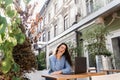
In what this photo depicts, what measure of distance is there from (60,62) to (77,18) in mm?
7844

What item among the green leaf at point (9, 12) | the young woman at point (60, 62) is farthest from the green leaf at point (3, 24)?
the young woman at point (60, 62)

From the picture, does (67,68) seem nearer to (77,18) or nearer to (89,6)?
(89,6)

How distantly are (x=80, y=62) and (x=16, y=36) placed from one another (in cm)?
224

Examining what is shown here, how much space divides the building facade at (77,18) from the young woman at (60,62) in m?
2.42

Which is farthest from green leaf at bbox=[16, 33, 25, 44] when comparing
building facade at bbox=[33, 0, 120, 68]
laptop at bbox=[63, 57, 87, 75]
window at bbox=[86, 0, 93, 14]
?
window at bbox=[86, 0, 93, 14]

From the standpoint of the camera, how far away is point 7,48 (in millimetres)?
768

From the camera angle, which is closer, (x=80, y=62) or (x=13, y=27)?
(x=13, y=27)

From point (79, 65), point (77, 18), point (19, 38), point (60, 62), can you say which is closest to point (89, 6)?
point (77, 18)

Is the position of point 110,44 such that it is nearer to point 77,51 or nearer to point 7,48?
point 77,51

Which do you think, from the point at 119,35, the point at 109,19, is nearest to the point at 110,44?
the point at 119,35

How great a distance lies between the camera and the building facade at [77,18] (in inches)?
259

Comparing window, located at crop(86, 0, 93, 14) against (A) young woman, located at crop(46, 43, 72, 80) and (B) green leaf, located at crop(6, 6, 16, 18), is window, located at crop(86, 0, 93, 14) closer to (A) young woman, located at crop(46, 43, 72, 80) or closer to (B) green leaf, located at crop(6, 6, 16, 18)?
(A) young woman, located at crop(46, 43, 72, 80)

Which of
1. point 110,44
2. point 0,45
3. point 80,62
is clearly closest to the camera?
point 0,45

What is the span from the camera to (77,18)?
10.9 meters
